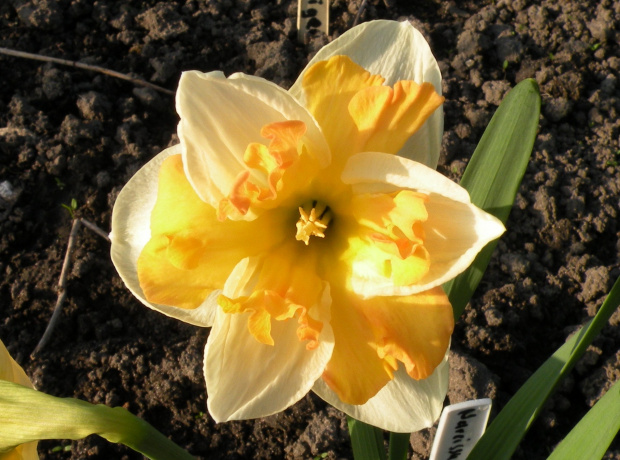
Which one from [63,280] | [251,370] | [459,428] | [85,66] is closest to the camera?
[251,370]

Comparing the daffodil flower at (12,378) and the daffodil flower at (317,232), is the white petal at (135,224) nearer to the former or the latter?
the daffodil flower at (317,232)

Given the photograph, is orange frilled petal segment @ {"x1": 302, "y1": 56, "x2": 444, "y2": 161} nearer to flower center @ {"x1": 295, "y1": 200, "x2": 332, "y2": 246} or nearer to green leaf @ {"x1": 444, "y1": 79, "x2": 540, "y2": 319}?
flower center @ {"x1": 295, "y1": 200, "x2": 332, "y2": 246}

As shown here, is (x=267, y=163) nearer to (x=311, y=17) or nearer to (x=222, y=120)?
(x=222, y=120)

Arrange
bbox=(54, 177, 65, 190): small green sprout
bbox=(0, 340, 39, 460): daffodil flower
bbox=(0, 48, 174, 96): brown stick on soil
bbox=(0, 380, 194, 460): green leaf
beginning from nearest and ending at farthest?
bbox=(0, 380, 194, 460): green leaf → bbox=(0, 340, 39, 460): daffodil flower → bbox=(54, 177, 65, 190): small green sprout → bbox=(0, 48, 174, 96): brown stick on soil

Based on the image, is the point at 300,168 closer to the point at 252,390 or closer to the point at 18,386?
the point at 252,390

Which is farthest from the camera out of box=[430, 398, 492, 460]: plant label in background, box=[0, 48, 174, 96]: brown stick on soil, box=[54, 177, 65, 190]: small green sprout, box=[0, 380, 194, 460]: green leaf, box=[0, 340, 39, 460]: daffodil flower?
box=[0, 48, 174, 96]: brown stick on soil

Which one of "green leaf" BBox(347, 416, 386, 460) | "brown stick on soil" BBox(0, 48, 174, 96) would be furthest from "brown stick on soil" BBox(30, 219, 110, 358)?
"green leaf" BBox(347, 416, 386, 460)

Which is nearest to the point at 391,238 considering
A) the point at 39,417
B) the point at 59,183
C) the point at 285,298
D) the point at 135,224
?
the point at 285,298
